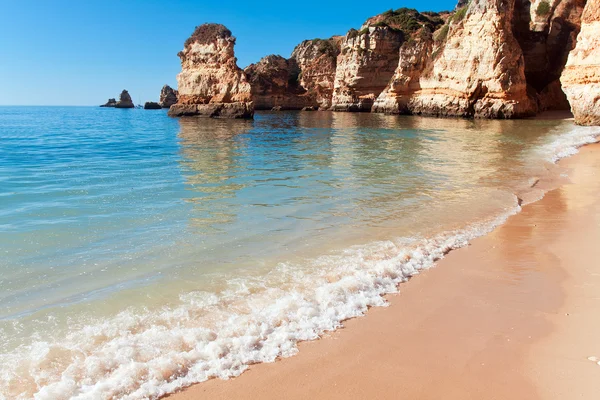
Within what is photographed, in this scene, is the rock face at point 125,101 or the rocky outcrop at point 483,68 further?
the rock face at point 125,101

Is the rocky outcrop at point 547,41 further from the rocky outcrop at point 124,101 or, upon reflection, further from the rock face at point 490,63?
the rocky outcrop at point 124,101

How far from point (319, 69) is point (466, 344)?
69911mm

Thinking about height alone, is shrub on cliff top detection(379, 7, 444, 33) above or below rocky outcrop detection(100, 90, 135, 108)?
above

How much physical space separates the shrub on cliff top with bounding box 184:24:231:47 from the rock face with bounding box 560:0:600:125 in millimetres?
28337

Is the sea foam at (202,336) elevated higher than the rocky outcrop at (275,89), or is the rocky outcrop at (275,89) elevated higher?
the rocky outcrop at (275,89)

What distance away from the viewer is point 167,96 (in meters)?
98.1

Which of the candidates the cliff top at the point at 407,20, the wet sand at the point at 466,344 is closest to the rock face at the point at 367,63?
the cliff top at the point at 407,20

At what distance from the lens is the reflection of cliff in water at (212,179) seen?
655 cm

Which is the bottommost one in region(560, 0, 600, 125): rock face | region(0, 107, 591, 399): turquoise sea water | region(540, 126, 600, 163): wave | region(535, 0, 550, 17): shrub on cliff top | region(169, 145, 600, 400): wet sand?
region(169, 145, 600, 400): wet sand

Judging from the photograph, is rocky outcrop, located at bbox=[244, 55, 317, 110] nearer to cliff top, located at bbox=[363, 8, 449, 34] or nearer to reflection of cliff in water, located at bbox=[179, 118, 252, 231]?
cliff top, located at bbox=[363, 8, 449, 34]

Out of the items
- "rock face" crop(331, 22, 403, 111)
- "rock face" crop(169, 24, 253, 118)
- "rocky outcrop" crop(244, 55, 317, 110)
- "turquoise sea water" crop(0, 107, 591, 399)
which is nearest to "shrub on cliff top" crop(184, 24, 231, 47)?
"rock face" crop(169, 24, 253, 118)

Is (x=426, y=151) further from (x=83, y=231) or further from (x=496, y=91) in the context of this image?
(x=496, y=91)

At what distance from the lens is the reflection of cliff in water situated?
6.55m

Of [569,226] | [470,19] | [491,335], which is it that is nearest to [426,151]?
[569,226]
